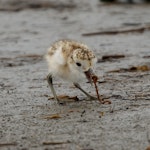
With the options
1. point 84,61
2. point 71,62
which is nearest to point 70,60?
point 71,62

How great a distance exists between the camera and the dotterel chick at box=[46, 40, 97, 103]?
20.6 feet

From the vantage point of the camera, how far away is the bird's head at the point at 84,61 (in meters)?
6.25

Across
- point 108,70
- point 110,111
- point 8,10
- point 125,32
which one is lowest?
point 8,10

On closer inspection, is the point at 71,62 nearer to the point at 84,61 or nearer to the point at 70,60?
the point at 70,60

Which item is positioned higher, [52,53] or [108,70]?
[52,53]

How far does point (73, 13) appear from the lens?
51.4 feet

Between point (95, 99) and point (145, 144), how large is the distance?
1.92 m

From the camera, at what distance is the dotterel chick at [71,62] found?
6.28 m

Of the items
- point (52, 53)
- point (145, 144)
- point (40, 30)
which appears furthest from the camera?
point (40, 30)

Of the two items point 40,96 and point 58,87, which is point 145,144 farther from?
point 58,87

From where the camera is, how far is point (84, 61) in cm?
625

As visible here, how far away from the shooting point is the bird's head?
6.25 m

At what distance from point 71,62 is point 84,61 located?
211 mm

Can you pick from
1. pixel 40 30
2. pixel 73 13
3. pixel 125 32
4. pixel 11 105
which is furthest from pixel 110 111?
pixel 73 13
